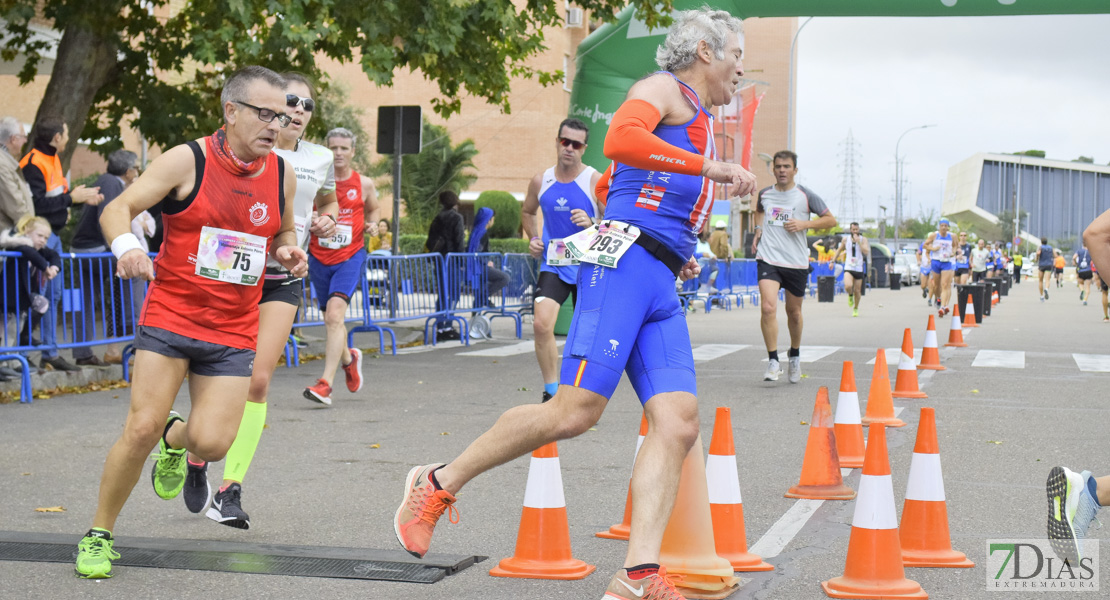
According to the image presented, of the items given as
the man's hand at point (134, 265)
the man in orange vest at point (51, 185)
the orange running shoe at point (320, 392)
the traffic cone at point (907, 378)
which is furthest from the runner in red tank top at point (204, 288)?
the traffic cone at point (907, 378)

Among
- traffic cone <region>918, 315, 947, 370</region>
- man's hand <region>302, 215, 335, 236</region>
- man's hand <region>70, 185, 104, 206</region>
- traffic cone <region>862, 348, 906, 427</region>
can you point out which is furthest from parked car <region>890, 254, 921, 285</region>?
man's hand <region>302, 215, 335, 236</region>

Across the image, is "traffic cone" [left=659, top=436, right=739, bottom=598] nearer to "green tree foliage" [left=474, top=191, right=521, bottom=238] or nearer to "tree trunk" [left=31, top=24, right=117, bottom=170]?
"tree trunk" [left=31, top=24, right=117, bottom=170]

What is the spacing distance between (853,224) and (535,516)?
25.9m

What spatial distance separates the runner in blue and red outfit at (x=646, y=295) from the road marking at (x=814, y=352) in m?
10.0

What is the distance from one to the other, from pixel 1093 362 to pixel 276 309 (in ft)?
37.9

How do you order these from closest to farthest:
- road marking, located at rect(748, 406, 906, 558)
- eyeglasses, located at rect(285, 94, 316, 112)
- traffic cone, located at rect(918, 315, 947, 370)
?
road marking, located at rect(748, 406, 906, 558), eyeglasses, located at rect(285, 94, 316, 112), traffic cone, located at rect(918, 315, 947, 370)

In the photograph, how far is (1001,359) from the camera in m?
15.0

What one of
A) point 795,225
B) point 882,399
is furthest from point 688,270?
point 795,225

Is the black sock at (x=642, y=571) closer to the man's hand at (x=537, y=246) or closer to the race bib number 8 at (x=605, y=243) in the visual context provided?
the race bib number 8 at (x=605, y=243)

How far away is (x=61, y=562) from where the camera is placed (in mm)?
4805

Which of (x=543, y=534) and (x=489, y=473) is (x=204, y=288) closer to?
(x=543, y=534)

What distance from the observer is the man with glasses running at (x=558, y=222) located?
8859 millimetres

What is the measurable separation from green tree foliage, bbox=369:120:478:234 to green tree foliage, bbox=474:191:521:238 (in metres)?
3.03

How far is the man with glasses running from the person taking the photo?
8859 millimetres
